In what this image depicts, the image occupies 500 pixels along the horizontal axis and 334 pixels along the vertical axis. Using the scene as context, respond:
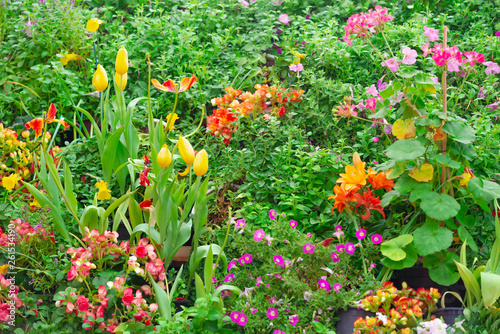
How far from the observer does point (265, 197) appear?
92.1 inches

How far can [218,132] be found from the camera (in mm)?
2592

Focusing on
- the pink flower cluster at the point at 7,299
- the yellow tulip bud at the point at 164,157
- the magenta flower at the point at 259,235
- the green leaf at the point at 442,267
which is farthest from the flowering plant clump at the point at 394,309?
the pink flower cluster at the point at 7,299

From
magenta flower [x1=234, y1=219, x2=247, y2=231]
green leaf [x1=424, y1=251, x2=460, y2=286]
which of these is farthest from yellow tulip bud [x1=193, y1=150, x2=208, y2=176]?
green leaf [x1=424, y1=251, x2=460, y2=286]

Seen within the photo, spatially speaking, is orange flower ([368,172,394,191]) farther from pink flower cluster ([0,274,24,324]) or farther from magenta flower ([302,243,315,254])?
pink flower cluster ([0,274,24,324])

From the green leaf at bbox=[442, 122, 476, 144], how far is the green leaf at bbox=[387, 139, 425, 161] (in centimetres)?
11

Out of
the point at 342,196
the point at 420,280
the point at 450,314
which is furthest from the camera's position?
the point at 420,280

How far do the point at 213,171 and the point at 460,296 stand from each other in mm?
1326

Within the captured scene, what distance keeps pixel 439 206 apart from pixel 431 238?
13 cm

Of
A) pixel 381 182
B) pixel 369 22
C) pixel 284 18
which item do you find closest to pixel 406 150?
pixel 381 182

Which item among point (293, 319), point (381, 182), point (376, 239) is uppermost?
point (381, 182)

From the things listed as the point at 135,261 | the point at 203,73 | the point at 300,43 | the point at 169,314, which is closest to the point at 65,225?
the point at 135,261

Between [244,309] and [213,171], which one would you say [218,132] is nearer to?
[213,171]

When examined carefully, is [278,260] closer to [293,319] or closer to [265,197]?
[293,319]

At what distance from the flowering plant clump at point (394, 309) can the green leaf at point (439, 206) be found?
0.93ft
